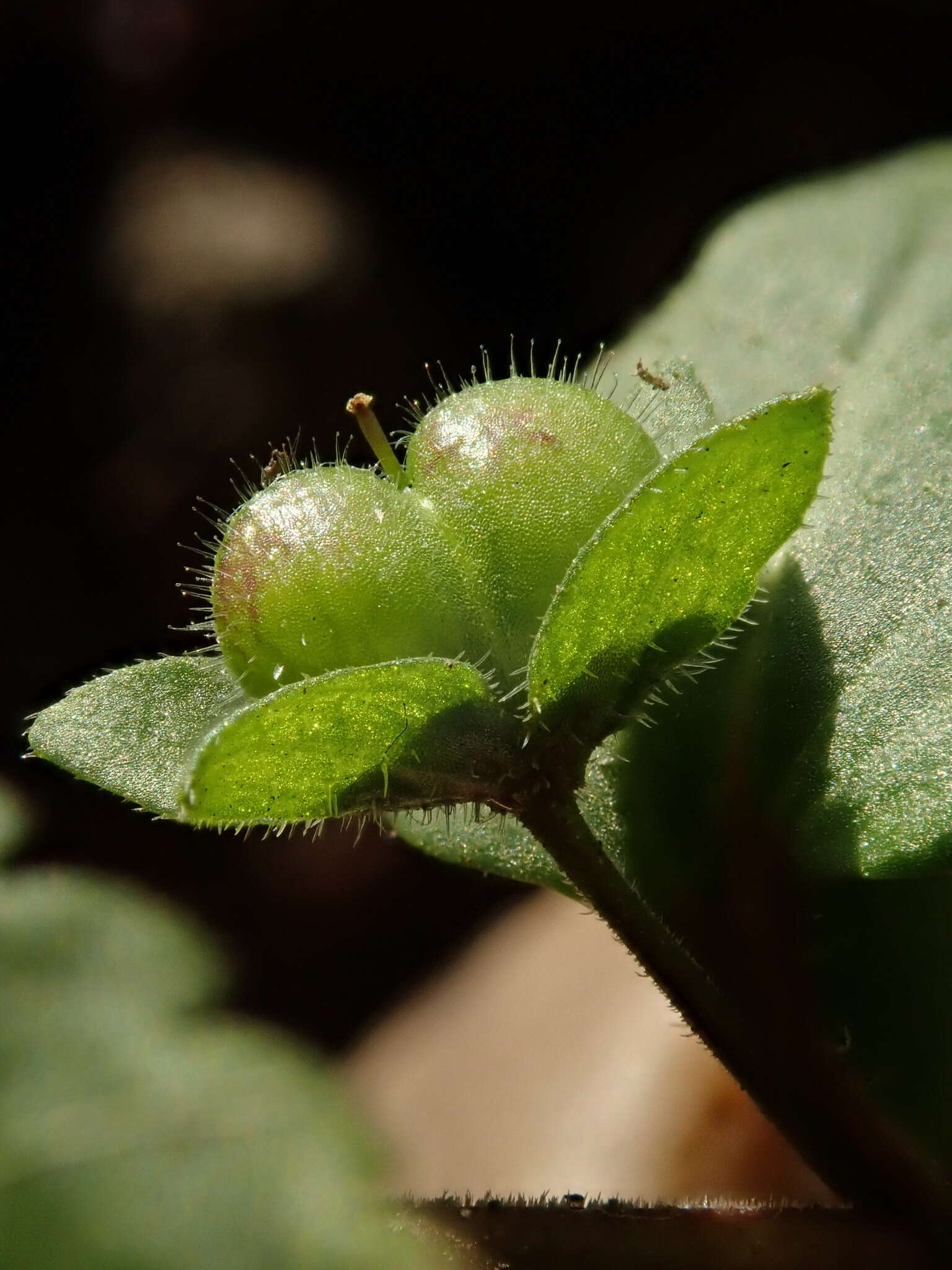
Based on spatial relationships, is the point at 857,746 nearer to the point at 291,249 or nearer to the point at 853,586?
the point at 853,586

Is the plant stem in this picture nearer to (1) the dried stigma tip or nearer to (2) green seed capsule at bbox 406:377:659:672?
(2) green seed capsule at bbox 406:377:659:672

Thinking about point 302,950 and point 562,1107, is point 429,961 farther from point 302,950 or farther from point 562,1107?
point 562,1107

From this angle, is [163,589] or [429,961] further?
[163,589]

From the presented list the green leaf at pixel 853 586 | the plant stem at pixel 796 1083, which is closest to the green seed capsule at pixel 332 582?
the plant stem at pixel 796 1083

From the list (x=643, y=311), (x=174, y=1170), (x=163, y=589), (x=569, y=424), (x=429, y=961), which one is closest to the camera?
(x=569, y=424)

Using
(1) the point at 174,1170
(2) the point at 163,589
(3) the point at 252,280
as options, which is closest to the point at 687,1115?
(1) the point at 174,1170

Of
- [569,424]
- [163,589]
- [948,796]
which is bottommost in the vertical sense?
[163,589]

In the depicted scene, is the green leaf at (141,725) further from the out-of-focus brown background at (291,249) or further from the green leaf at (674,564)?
the out-of-focus brown background at (291,249)

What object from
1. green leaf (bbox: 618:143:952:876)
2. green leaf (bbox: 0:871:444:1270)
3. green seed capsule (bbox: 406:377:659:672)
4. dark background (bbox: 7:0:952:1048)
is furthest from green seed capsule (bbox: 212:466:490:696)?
dark background (bbox: 7:0:952:1048)
